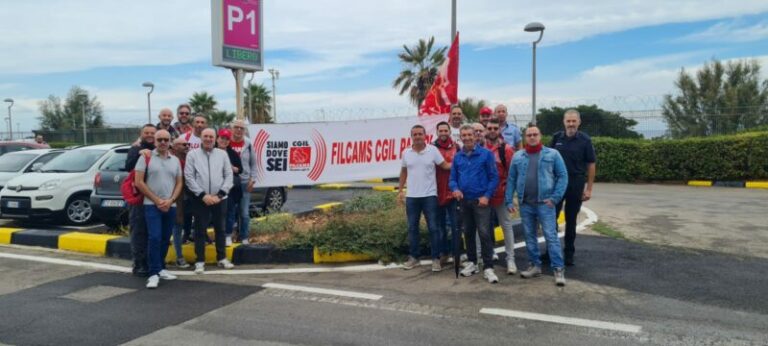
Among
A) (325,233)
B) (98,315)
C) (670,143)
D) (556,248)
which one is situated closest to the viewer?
(98,315)

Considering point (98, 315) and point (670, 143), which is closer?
point (98, 315)

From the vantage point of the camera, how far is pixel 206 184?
6703 mm

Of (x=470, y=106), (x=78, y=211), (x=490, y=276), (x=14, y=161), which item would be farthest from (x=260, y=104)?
(x=490, y=276)

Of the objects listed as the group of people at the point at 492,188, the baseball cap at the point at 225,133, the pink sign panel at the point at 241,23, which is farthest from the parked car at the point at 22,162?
the group of people at the point at 492,188

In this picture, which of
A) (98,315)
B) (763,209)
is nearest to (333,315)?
(98,315)

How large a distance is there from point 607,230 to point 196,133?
20.3 ft

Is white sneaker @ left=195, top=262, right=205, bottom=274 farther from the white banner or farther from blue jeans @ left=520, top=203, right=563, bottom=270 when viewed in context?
blue jeans @ left=520, top=203, right=563, bottom=270

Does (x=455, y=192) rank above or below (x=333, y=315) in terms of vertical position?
above

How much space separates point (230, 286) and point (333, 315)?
165 centimetres

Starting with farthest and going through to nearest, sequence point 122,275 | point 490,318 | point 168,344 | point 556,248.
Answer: point 122,275
point 556,248
point 490,318
point 168,344

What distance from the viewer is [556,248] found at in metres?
5.92

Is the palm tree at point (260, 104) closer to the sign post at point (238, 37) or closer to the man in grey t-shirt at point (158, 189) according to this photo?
the sign post at point (238, 37)

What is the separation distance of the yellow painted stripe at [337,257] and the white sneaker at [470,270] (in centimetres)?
134

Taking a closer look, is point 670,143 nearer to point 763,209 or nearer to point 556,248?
point 763,209
